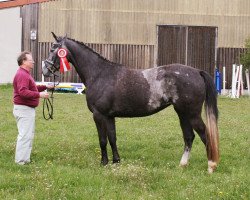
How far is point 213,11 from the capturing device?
28.7 meters

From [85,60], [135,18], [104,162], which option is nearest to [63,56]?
[85,60]

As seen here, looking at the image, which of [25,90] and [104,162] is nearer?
[25,90]

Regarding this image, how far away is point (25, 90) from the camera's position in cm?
849

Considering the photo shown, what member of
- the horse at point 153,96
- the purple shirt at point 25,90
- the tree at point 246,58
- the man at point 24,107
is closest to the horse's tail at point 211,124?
the horse at point 153,96

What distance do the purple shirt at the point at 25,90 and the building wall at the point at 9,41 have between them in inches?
825

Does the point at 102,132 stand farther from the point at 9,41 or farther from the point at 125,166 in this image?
the point at 9,41

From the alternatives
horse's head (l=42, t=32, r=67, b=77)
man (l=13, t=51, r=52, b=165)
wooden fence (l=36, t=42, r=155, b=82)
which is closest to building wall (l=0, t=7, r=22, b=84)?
wooden fence (l=36, t=42, r=155, b=82)

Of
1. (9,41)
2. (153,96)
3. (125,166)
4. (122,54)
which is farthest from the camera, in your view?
(9,41)

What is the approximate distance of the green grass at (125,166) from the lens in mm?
6941

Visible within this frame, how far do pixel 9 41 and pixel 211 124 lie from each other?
23.1 m

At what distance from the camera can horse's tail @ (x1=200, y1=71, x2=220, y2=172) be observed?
27.7 feet

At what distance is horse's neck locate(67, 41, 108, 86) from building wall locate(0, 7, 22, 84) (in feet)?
67.5

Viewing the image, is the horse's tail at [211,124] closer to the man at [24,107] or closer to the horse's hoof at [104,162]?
the horse's hoof at [104,162]

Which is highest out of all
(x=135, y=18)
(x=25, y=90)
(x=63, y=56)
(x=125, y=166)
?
(x=135, y=18)
